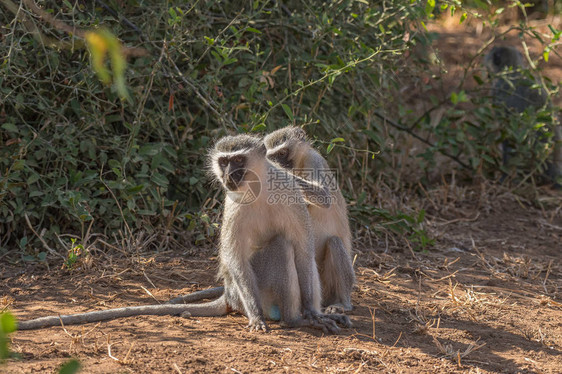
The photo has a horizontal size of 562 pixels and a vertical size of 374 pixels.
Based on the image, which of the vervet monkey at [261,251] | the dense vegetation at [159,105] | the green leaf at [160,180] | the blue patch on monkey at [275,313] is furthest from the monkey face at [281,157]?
the green leaf at [160,180]

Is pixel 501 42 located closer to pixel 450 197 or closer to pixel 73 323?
pixel 450 197

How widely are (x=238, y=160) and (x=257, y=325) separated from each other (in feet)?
3.14

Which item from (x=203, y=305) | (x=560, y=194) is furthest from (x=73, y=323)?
(x=560, y=194)

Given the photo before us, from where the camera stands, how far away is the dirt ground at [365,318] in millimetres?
3264

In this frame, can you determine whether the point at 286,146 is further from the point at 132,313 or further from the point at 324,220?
the point at 132,313

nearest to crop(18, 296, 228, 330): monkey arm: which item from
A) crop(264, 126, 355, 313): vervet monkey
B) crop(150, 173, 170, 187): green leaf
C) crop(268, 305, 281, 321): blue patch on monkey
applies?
crop(268, 305, 281, 321): blue patch on monkey

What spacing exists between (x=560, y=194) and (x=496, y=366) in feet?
14.6

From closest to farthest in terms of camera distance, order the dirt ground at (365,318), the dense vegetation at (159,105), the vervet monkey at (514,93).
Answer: the dirt ground at (365,318), the dense vegetation at (159,105), the vervet monkey at (514,93)

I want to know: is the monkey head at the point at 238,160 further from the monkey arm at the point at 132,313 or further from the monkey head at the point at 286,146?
the monkey arm at the point at 132,313

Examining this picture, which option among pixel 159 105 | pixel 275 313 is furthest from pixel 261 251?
pixel 159 105

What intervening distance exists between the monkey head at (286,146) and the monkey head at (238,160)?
456 millimetres

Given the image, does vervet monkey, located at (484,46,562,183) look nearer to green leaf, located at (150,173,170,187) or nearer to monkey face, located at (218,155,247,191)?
green leaf, located at (150,173,170,187)

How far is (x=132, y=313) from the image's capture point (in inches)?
154

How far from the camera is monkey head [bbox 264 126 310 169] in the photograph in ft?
14.8
